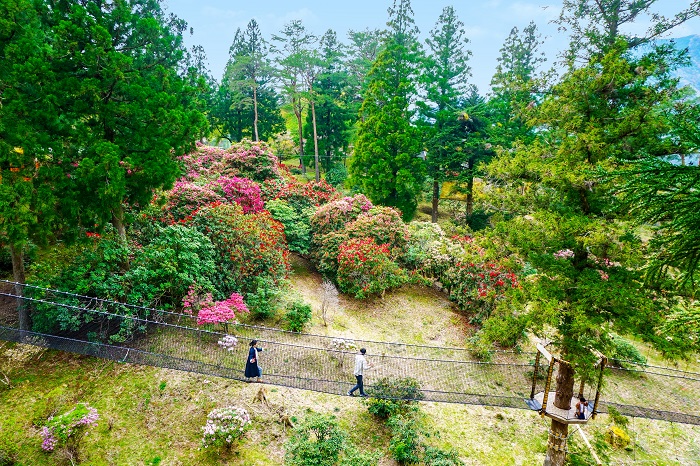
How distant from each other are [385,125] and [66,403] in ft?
53.7

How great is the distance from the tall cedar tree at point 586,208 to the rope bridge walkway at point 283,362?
66.3 inches

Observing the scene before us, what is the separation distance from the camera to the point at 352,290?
46.0 feet

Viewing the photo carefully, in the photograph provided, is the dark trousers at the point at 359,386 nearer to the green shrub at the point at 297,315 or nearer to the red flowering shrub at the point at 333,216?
the green shrub at the point at 297,315

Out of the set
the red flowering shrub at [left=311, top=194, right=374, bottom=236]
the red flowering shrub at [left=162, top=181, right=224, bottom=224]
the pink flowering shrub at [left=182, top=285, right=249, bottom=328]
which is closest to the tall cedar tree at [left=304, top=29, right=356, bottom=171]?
the red flowering shrub at [left=311, top=194, right=374, bottom=236]

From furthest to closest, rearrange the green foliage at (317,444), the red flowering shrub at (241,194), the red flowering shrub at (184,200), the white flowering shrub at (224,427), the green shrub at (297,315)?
the red flowering shrub at (241,194), the red flowering shrub at (184,200), the green shrub at (297,315), the white flowering shrub at (224,427), the green foliage at (317,444)

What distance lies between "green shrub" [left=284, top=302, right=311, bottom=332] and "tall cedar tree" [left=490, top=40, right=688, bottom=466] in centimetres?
600

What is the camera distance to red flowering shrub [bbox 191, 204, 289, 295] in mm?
11461

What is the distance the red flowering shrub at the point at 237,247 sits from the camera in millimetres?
11461

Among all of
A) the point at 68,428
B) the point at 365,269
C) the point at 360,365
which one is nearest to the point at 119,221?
the point at 68,428

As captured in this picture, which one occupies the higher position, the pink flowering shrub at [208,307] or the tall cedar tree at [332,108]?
the tall cedar tree at [332,108]

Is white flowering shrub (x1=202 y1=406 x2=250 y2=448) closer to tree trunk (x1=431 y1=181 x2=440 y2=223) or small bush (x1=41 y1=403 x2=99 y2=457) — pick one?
small bush (x1=41 y1=403 x2=99 y2=457)

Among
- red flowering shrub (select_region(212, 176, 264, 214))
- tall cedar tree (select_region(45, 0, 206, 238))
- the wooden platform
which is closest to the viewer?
the wooden platform

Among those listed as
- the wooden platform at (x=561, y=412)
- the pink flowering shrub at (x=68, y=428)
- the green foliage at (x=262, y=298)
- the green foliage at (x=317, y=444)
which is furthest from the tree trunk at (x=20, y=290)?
the wooden platform at (x=561, y=412)

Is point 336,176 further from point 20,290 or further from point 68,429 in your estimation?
point 68,429
